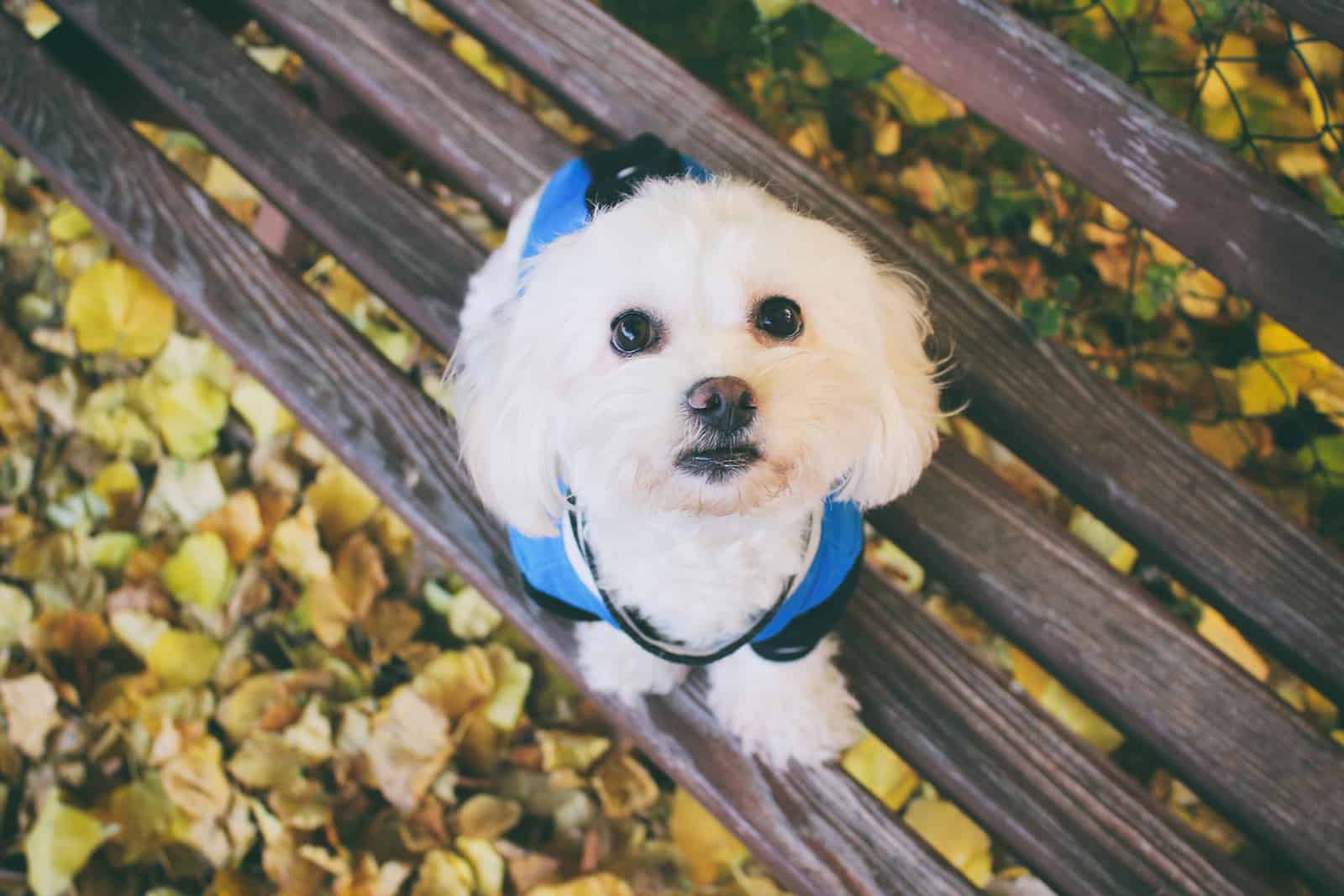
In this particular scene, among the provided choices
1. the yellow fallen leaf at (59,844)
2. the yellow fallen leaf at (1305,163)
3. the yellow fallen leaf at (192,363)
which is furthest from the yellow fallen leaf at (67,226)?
the yellow fallen leaf at (1305,163)

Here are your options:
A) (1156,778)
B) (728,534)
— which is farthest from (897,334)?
(1156,778)

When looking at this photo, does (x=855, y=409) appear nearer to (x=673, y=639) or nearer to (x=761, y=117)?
(x=673, y=639)

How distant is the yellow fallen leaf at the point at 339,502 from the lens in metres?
1.57

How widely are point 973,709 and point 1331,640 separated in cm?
49

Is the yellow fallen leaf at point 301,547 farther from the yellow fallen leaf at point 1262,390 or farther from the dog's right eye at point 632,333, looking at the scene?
the yellow fallen leaf at point 1262,390

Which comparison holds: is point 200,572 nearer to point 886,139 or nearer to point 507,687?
point 507,687

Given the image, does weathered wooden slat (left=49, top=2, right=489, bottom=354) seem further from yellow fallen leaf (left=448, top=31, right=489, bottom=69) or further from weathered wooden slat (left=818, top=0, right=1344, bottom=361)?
weathered wooden slat (left=818, top=0, right=1344, bottom=361)

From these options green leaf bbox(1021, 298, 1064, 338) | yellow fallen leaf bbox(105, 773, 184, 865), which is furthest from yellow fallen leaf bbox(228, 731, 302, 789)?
green leaf bbox(1021, 298, 1064, 338)

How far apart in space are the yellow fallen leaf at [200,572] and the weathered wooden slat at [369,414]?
1.31 feet

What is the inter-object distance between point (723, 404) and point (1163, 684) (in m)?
0.83

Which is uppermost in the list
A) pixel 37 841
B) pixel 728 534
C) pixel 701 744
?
pixel 728 534

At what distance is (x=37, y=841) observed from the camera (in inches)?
51.1

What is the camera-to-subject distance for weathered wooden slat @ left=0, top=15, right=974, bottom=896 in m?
1.13

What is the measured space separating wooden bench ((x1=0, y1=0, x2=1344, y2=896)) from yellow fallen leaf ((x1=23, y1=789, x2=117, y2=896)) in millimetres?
723
